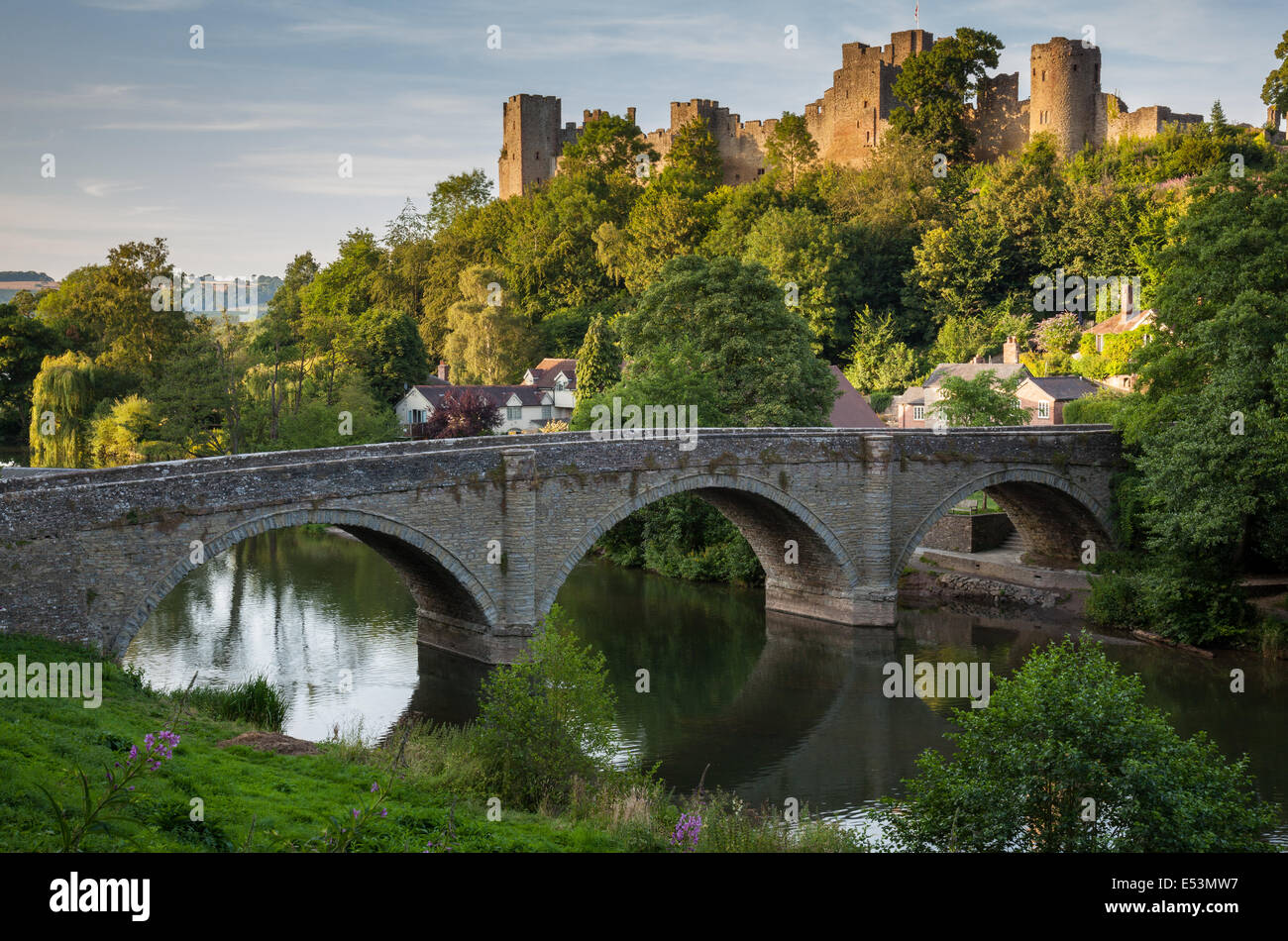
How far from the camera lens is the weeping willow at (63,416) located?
42188mm

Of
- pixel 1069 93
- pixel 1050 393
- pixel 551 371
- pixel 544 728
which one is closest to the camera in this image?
pixel 544 728

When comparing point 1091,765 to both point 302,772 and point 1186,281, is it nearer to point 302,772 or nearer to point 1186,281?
point 302,772

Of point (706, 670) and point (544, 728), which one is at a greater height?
point (544, 728)

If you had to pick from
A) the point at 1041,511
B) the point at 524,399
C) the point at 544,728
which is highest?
the point at 524,399

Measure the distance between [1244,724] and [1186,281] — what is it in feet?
34.6

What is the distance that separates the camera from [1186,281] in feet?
87.2

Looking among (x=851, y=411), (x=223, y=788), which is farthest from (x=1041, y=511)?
(x=223, y=788)

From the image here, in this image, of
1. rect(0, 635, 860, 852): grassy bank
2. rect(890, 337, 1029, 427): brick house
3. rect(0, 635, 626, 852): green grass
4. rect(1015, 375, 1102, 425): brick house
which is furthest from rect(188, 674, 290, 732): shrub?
rect(890, 337, 1029, 427): brick house

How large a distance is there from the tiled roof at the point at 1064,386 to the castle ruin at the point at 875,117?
58.1ft

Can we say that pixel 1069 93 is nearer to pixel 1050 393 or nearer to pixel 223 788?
pixel 1050 393

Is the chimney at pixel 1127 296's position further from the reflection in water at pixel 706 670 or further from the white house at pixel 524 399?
the reflection in water at pixel 706 670

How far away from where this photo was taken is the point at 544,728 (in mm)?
14016

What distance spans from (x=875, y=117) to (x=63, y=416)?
42152 millimetres

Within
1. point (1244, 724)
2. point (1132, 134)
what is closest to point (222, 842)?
point (1244, 724)
